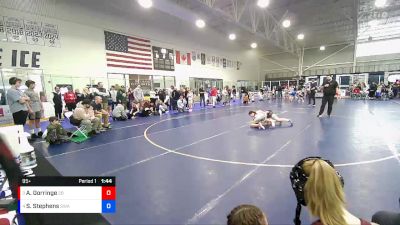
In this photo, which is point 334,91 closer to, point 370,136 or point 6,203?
point 370,136

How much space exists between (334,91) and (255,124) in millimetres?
4106

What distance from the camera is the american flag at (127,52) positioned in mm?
15742

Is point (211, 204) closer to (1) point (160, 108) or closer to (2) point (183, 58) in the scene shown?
(1) point (160, 108)

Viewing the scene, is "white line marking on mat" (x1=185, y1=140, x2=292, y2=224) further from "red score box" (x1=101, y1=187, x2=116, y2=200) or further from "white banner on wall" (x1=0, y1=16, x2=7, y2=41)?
"white banner on wall" (x1=0, y1=16, x2=7, y2=41)

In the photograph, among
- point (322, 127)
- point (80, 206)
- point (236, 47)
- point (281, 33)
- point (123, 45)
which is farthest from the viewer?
point (236, 47)

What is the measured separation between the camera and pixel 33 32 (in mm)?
12008

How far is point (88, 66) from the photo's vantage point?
47.9 feet

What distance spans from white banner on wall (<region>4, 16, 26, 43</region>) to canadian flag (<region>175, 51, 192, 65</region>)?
11.4 metres

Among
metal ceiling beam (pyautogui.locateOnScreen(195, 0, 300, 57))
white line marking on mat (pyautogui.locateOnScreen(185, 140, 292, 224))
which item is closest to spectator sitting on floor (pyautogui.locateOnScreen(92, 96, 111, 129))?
white line marking on mat (pyautogui.locateOnScreen(185, 140, 292, 224))

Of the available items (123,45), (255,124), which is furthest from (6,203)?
(123,45)

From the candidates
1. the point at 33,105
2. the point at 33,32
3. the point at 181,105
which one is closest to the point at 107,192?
the point at 33,105

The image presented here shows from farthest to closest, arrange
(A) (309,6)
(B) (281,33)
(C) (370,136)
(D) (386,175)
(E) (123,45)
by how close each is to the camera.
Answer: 1. (B) (281,33)
2. (A) (309,6)
3. (E) (123,45)
4. (C) (370,136)
5. (D) (386,175)

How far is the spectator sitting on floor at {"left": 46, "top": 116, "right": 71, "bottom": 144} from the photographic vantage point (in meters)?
6.22

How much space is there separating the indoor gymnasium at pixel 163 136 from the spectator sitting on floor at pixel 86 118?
0.14 feet
